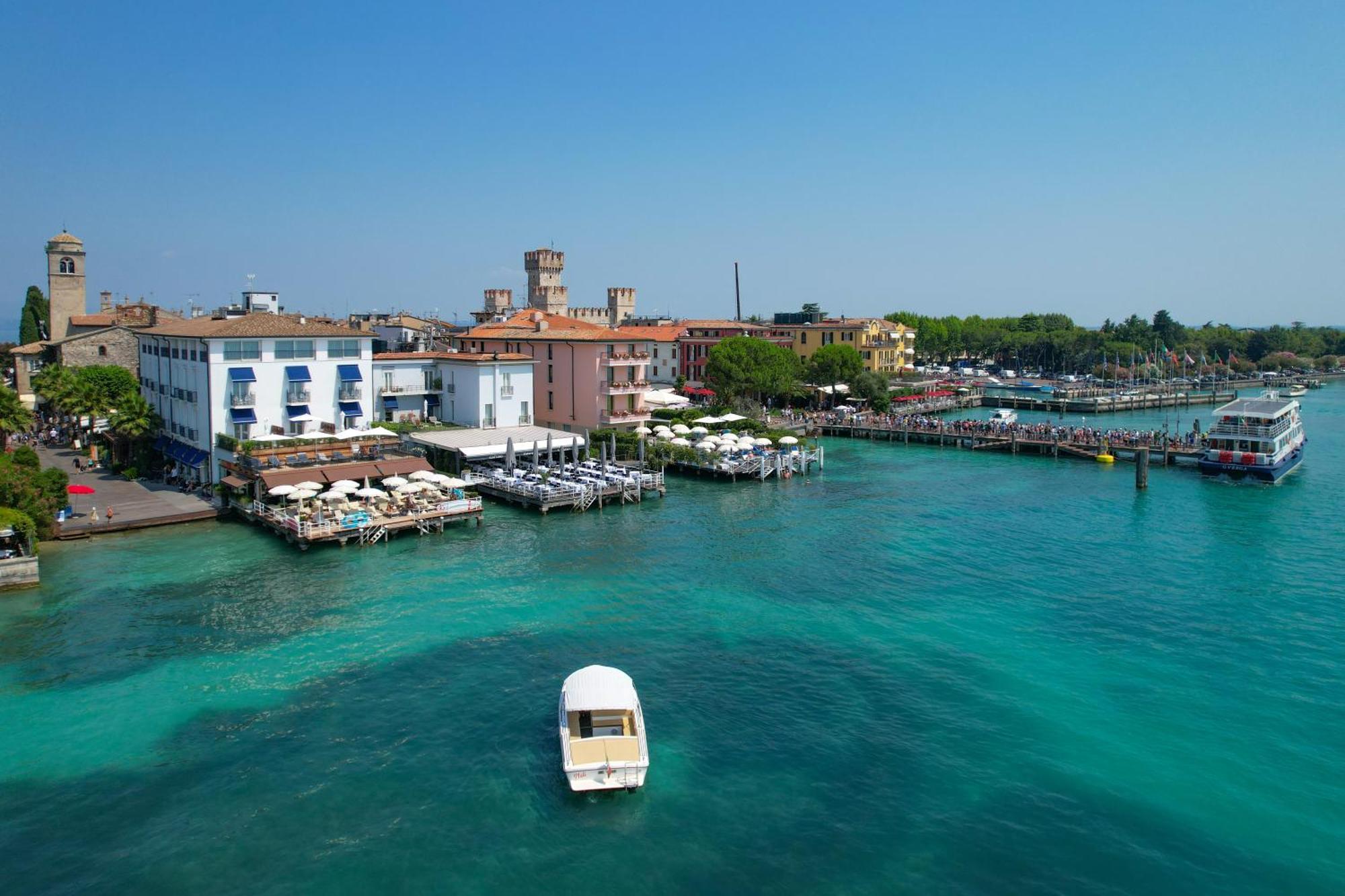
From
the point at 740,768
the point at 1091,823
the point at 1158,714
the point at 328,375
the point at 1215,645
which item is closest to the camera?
the point at 1091,823

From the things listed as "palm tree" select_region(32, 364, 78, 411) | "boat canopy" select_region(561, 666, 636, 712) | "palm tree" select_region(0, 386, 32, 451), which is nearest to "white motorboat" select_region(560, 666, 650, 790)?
"boat canopy" select_region(561, 666, 636, 712)

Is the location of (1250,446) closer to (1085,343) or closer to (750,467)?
(750,467)

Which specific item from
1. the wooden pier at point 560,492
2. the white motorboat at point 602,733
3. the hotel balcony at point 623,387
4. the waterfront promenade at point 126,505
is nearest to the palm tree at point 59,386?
the waterfront promenade at point 126,505

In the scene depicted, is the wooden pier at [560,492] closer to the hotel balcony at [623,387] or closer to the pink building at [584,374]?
the hotel balcony at [623,387]

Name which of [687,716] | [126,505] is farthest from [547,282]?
[687,716]

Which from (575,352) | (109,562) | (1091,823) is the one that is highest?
(575,352)

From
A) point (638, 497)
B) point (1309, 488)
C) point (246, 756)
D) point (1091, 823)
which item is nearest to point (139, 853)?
point (246, 756)

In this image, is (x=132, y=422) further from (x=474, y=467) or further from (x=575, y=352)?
(x=575, y=352)
